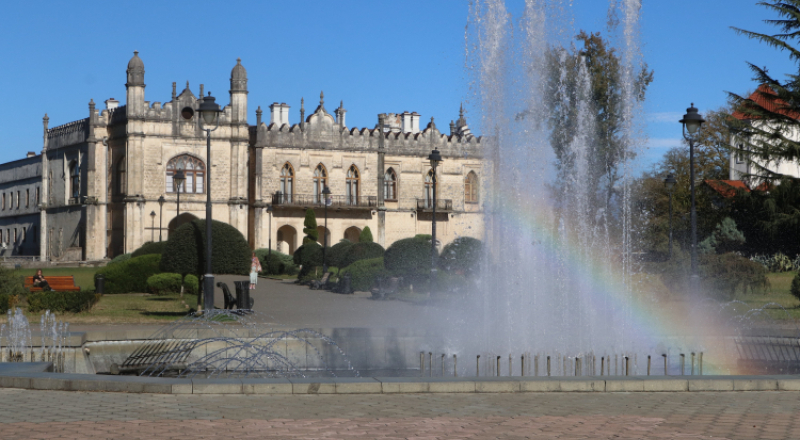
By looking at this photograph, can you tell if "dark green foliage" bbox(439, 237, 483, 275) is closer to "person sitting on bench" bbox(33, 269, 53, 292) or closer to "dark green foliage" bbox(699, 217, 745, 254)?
"person sitting on bench" bbox(33, 269, 53, 292)

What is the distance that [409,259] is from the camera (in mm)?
29094

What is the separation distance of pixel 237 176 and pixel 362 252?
1882 cm

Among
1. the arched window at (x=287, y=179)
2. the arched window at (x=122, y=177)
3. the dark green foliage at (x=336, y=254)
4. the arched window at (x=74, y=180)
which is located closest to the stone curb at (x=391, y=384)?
the dark green foliage at (x=336, y=254)

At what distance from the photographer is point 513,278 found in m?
13.8

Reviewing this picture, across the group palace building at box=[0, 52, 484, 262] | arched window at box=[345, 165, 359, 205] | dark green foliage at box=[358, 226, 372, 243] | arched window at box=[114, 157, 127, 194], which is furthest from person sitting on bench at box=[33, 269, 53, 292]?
arched window at box=[345, 165, 359, 205]

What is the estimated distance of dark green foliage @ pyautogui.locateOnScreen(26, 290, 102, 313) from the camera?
64.0 ft

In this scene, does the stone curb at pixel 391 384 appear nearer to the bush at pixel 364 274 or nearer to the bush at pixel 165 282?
the bush at pixel 165 282

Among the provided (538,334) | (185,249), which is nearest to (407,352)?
(538,334)

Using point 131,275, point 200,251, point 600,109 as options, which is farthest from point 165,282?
point 600,109

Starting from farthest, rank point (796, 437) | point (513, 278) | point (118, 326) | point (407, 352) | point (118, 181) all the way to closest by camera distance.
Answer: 1. point (118, 181)
2. point (118, 326)
3. point (513, 278)
4. point (407, 352)
5. point (796, 437)

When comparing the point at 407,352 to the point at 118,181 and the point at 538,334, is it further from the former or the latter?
the point at 118,181

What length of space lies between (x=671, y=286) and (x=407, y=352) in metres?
15.6

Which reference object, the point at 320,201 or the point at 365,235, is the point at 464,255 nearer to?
the point at 365,235

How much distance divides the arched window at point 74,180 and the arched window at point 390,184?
1848 centimetres
